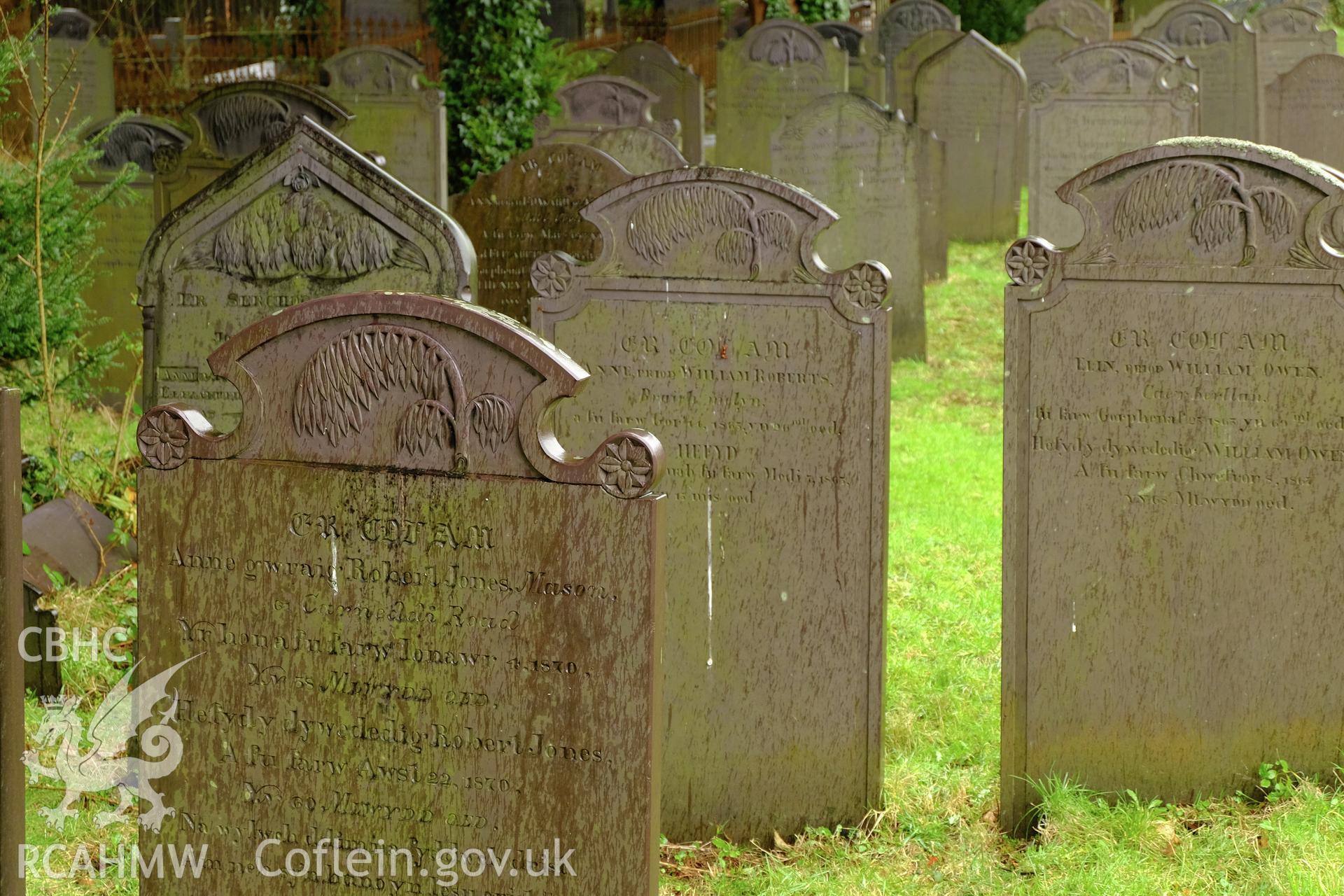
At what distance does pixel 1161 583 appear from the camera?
13.4 ft

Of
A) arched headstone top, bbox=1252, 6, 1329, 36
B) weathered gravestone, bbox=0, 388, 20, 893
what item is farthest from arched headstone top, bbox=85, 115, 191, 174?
arched headstone top, bbox=1252, 6, 1329, 36

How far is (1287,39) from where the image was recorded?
49.7 feet

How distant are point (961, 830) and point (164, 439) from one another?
2511 millimetres

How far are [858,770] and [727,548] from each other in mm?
736

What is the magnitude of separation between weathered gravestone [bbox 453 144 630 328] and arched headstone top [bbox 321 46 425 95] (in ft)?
13.8

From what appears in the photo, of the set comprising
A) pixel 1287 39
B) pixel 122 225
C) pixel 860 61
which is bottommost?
pixel 122 225

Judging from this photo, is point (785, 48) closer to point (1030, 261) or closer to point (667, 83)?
point (667, 83)

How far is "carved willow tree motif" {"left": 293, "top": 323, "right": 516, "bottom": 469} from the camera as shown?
8.77 feet

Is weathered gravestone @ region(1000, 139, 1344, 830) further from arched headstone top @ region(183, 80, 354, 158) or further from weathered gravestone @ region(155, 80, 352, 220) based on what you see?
arched headstone top @ region(183, 80, 354, 158)

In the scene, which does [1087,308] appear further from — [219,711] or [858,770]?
[219,711]

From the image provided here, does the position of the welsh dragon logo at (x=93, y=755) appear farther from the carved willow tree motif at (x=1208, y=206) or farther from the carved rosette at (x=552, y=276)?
the carved willow tree motif at (x=1208, y=206)

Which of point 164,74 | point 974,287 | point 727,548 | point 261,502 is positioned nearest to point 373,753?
point 261,502

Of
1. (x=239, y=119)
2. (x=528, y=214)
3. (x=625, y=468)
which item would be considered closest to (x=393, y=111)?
(x=239, y=119)

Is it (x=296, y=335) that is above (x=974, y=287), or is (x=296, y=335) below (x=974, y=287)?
below
